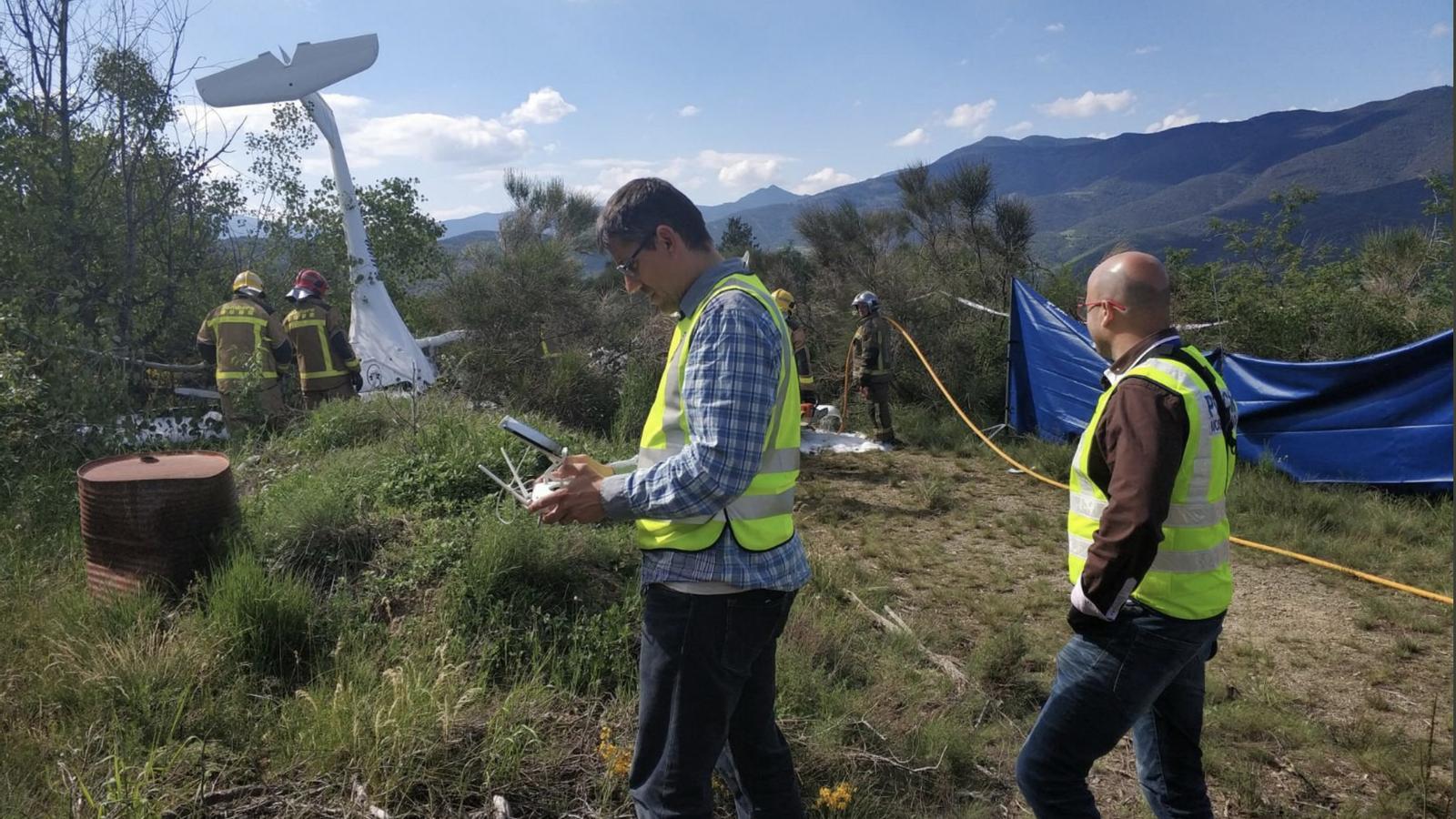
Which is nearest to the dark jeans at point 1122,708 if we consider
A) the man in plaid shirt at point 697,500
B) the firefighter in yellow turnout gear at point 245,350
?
the man in plaid shirt at point 697,500

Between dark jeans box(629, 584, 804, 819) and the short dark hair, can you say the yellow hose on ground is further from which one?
the short dark hair

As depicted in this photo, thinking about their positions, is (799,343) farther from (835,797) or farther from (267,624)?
(835,797)

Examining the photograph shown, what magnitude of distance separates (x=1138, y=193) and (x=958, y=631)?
12564 centimetres

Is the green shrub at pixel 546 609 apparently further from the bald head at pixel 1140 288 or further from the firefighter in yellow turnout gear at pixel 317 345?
the firefighter in yellow turnout gear at pixel 317 345

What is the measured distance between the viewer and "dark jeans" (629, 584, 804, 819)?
1676 millimetres

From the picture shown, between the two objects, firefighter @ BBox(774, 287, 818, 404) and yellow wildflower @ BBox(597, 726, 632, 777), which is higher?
firefighter @ BBox(774, 287, 818, 404)

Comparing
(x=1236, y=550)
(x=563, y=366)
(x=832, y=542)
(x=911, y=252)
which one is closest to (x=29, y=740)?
(x=832, y=542)

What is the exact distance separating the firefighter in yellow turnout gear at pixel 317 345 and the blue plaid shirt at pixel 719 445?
20.6 ft

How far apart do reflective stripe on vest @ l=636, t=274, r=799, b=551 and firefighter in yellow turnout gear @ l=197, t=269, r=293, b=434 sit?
5506mm

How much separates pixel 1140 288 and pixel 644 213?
1287 mm

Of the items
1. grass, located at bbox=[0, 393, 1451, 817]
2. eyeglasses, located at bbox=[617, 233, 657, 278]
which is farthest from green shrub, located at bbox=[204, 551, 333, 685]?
eyeglasses, located at bbox=[617, 233, 657, 278]

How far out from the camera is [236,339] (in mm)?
6422

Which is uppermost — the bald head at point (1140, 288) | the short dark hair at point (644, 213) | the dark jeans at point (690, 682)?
the short dark hair at point (644, 213)

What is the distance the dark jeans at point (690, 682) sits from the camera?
1.68m
